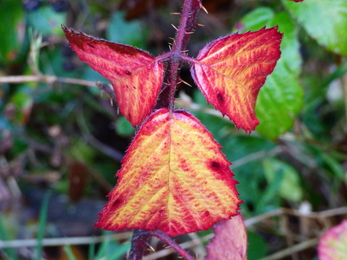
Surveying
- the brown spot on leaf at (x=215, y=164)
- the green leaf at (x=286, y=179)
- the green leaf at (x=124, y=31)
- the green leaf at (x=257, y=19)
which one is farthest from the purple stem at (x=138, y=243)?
the green leaf at (x=124, y=31)

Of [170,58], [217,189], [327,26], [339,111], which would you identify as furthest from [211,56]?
[339,111]

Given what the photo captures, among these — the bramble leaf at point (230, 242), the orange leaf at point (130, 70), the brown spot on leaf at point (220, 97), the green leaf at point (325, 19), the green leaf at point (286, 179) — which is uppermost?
the green leaf at point (325, 19)

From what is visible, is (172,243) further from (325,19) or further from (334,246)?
(325,19)

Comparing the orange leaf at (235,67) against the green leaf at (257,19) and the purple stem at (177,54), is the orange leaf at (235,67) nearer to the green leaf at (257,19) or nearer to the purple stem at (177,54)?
the purple stem at (177,54)

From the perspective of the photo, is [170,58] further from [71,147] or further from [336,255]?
[71,147]

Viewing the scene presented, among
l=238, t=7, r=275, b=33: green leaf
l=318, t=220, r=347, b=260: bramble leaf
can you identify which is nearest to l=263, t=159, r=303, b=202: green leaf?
l=318, t=220, r=347, b=260: bramble leaf
